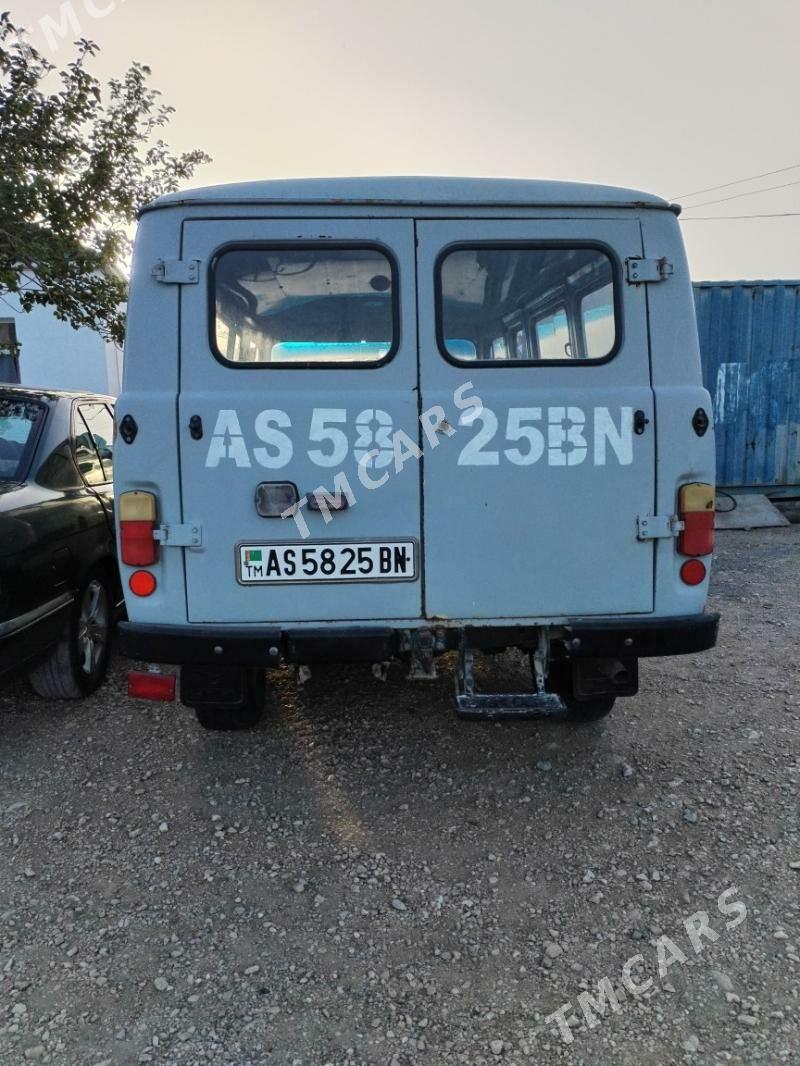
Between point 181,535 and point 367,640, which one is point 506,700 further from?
point 181,535

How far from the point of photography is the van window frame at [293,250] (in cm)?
267

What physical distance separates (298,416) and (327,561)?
1.91 ft

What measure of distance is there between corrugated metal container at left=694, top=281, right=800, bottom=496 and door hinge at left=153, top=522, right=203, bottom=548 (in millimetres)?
7903

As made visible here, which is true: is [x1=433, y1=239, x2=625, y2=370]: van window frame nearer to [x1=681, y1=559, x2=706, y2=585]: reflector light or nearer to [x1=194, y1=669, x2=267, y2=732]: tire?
[x1=681, y1=559, x2=706, y2=585]: reflector light

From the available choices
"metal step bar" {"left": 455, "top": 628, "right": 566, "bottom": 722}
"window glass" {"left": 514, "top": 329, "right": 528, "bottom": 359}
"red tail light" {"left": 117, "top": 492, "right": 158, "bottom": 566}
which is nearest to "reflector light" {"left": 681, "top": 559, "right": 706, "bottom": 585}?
"metal step bar" {"left": 455, "top": 628, "right": 566, "bottom": 722}

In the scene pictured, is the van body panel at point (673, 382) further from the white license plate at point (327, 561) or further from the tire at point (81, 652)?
the tire at point (81, 652)

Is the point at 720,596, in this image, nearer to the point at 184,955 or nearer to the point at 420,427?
the point at 420,427

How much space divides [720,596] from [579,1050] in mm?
4760

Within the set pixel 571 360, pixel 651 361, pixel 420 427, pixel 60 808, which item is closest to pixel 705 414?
pixel 651 361

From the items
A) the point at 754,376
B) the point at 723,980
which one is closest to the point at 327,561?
the point at 723,980

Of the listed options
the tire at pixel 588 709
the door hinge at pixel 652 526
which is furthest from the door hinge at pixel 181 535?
the tire at pixel 588 709

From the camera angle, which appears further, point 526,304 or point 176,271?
point 526,304

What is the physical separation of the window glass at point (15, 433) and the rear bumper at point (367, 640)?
5.01 ft

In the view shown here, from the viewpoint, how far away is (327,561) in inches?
107
